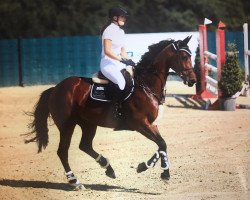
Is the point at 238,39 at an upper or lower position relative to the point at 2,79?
upper

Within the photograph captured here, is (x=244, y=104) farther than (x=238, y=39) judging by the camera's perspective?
No

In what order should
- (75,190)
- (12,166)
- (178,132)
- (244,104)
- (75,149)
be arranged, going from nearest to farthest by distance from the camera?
(75,190), (12,166), (75,149), (178,132), (244,104)

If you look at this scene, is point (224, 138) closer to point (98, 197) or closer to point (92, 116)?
point (92, 116)

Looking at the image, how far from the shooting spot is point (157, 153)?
7344mm

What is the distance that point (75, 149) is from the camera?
1016 cm

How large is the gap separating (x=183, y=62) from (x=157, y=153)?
3.89 feet

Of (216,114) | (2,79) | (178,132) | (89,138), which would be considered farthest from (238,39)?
(89,138)

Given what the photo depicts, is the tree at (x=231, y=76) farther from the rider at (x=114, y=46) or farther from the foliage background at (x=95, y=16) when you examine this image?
the foliage background at (x=95, y=16)

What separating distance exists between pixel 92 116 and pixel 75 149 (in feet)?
7.91

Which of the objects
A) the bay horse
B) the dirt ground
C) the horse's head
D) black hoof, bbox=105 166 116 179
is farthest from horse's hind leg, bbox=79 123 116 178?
the horse's head

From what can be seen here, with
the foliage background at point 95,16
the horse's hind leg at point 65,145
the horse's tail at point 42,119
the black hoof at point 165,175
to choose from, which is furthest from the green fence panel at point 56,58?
the black hoof at point 165,175

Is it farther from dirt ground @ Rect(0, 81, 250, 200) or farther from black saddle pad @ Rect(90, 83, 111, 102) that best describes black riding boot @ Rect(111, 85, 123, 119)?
dirt ground @ Rect(0, 81, 250, 200)

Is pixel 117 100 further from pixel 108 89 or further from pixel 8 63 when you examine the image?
pixel 8 63

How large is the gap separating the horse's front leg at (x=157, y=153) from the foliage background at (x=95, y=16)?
74.4ft
